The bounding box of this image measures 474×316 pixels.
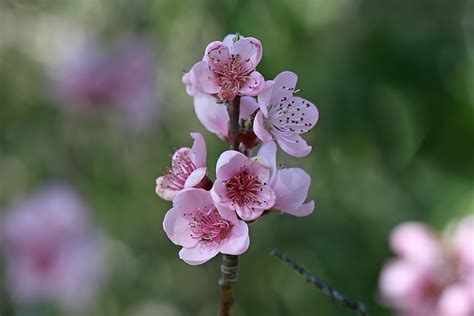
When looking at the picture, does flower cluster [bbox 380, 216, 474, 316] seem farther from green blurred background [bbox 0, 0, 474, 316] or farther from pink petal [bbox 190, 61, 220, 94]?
pink petal [bbox 190, 61, 220, 94]

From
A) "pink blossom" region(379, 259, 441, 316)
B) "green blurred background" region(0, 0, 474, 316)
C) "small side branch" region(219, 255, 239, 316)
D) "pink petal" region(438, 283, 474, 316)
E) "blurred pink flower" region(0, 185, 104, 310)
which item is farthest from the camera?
"green blurred background" region(0, 0, 474, 316)

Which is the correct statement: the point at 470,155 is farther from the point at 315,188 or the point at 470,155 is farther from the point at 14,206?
the point at 14,206

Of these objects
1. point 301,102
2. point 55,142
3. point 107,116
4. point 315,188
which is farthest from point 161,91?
point 301,102

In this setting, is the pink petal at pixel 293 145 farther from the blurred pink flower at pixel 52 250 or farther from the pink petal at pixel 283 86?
the blurred pink flower at pixel 52 250

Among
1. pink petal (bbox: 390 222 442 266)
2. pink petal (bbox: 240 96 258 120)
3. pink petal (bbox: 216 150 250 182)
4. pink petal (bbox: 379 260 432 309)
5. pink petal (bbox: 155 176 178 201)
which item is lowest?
pink petal (bbox: 379 260 432 309)

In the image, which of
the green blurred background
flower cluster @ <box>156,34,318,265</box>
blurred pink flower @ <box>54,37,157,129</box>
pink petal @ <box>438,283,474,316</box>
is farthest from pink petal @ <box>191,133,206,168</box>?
blurred pink flower @ <box>54,37,157,129</box>

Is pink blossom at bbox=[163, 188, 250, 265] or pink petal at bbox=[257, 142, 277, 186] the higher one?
pink petal at bbox=[257, 142, 277, 186]

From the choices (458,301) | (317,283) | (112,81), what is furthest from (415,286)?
(112,81)
